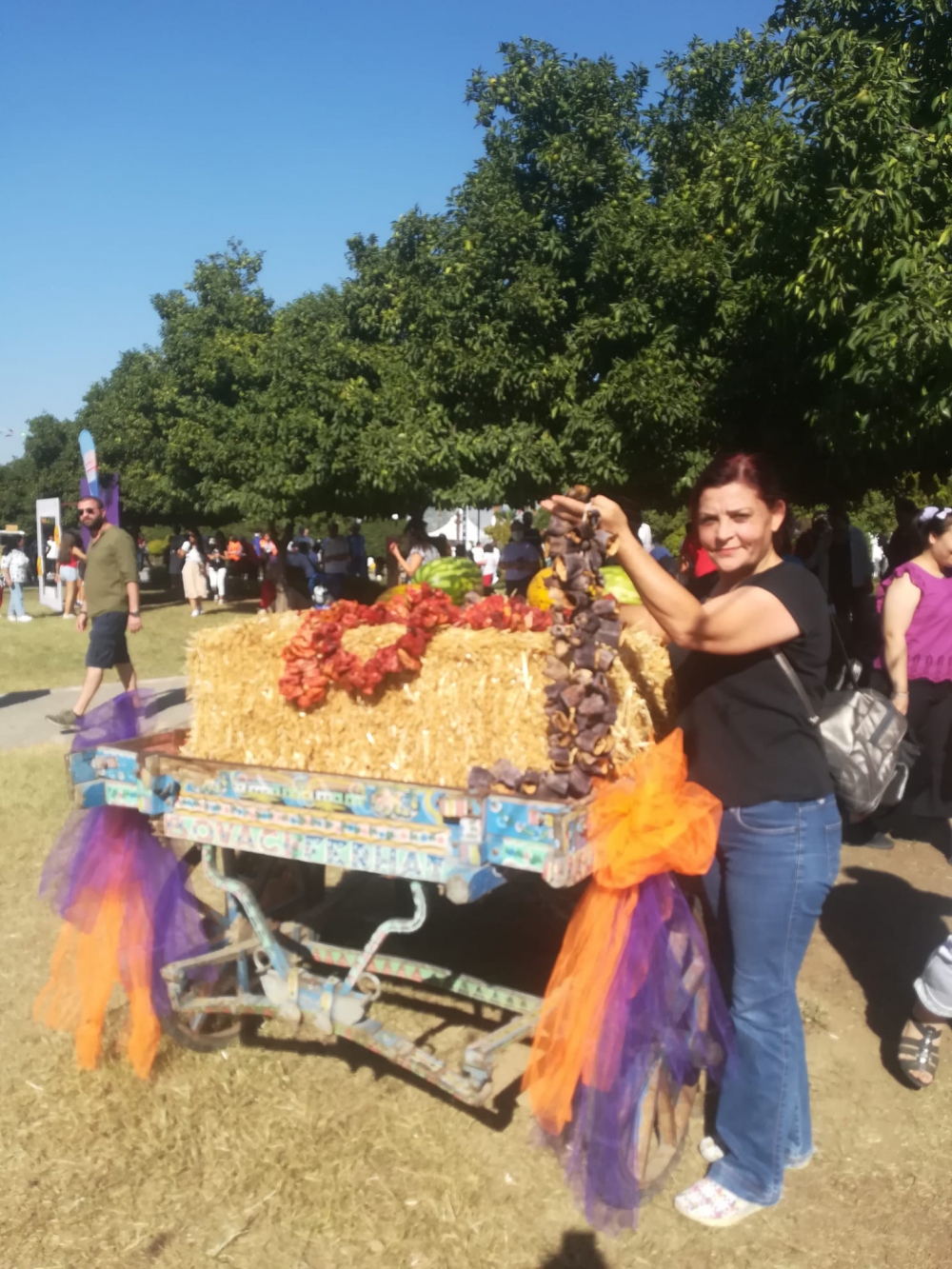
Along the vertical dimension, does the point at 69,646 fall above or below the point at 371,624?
below

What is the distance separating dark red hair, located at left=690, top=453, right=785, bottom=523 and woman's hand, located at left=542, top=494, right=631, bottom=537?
311mm

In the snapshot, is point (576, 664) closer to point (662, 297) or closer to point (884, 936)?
point (884, 936)

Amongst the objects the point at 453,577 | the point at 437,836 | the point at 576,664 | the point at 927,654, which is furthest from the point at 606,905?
the point at 927,654

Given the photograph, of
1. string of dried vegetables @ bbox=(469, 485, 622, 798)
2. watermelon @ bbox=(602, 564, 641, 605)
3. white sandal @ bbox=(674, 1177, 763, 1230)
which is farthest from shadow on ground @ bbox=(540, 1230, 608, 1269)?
watermelon @ bbox=(602, 564, 641, 605)

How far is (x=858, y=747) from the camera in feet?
10.1

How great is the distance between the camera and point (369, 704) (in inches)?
135

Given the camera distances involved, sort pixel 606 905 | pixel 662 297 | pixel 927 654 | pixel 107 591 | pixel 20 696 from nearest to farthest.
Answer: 1. pixel 606 905
2. pixel 927 654
3. pixel 107 591
4. pixel 20 696
5. pixel 662 297

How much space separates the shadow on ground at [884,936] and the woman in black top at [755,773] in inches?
46.7

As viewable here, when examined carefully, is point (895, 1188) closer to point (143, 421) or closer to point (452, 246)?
point (452, 246)

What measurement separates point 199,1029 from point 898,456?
430 inches

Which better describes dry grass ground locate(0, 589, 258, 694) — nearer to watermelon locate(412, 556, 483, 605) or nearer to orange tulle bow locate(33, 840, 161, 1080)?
watermelon locate(412, 556, 483, 605)

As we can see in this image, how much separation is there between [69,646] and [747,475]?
698 inches

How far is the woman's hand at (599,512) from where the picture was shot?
2.74m

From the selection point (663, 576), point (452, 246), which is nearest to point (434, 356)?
point (452, 246)
